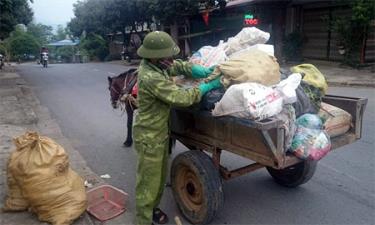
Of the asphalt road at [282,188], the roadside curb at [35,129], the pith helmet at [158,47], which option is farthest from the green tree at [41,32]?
the pith helmet at [158,47]

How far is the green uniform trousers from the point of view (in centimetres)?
370

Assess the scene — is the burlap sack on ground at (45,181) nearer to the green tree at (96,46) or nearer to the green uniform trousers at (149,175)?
the green uniform trousers at (149,175)

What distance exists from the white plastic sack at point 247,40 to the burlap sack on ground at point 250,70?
439mm

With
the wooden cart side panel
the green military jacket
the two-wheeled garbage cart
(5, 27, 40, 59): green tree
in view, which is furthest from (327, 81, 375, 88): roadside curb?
(5, 27, 40, 59): green tree

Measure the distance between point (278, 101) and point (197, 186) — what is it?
44.6 inches

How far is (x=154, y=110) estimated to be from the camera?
3652 mm

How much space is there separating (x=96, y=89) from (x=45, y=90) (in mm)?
1860

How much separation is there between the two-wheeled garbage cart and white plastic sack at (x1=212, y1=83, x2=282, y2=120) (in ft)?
0.20

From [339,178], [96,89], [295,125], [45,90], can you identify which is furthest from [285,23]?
[295,125]

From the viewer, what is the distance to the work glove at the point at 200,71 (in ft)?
13.0

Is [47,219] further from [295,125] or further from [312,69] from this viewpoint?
[312,69]

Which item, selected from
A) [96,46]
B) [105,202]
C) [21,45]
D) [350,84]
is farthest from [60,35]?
[105,202]

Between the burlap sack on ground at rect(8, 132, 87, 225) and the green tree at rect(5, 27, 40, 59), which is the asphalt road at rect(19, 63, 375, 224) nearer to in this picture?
the burlap sack on ground at rect(8, 132, 87, 225)

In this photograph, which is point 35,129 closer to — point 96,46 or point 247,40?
point 247,40
